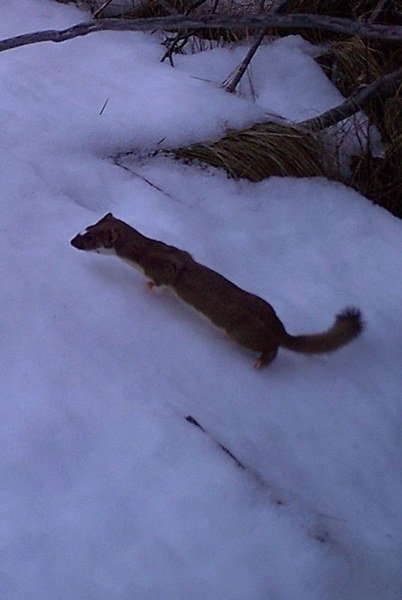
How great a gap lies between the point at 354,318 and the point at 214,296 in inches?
15.6

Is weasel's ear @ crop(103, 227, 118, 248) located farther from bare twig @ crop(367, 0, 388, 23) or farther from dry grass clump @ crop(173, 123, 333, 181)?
bare twig @ crop(367, 0, 388, 23)

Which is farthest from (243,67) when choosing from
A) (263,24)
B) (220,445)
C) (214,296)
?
(220,445)

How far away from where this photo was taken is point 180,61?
336 cm

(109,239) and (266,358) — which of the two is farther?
(109,239)

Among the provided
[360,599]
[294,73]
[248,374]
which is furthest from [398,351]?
[294,73]

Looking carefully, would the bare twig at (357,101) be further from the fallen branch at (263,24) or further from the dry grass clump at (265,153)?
the fallen branch at (263,24)

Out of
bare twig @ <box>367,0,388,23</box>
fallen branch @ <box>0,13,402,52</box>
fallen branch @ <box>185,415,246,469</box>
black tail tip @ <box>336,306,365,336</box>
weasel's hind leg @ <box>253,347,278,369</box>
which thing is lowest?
fallen branch @ <box>185,415,246,469</box>

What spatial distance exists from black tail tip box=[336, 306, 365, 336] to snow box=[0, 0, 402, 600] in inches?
4.5

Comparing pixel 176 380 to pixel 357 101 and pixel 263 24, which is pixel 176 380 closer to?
pixel 263 24

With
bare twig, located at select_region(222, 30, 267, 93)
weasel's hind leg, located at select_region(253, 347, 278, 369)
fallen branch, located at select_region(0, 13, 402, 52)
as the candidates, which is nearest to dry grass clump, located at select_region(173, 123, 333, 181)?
bare twig, located at select_region(222, 30, 267, 93)

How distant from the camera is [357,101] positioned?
3078 millimetres

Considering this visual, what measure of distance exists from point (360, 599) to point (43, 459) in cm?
74

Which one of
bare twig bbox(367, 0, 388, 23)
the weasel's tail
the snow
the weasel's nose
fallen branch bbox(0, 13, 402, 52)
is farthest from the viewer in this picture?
bare twig bbox(367, 0, 388, 23)

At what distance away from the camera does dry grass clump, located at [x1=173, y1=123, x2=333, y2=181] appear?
279cm
